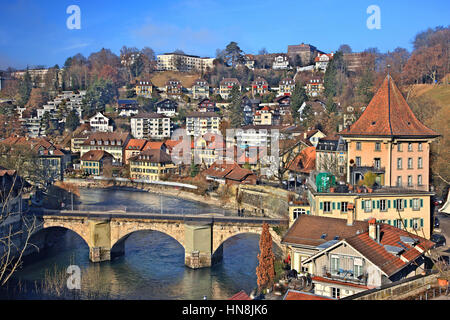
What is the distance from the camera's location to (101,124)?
8981cm

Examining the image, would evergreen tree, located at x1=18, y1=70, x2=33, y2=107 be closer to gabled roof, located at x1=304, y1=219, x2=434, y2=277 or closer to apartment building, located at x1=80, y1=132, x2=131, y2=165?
apartment building, located at x1=80, y1=132, x2=131, y2=165

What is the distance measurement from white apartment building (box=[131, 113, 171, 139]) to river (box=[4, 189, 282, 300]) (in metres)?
48.1

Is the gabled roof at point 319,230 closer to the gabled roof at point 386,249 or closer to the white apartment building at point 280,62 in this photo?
the gabled roof at point 386,249

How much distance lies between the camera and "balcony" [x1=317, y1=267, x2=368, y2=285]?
17016mm

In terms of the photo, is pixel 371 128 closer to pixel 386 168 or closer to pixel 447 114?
pixel 386 168

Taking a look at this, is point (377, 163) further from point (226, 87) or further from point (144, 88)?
point (144, 88)

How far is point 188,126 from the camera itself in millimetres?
86562

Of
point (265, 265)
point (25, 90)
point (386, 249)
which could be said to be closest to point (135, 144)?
point (25, 90)

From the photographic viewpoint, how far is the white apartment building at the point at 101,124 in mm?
→ 89500

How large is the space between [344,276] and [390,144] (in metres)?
14.6

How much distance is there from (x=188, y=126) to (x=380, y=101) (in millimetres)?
57287

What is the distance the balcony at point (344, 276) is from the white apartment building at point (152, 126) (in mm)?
70031

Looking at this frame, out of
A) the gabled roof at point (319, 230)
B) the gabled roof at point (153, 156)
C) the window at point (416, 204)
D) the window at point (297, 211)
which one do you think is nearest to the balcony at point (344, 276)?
the gabled roof at point (319, 230)

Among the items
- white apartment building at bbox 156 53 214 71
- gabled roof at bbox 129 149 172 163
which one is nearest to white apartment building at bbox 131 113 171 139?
gabled roof at bbox 129 149 172 163
